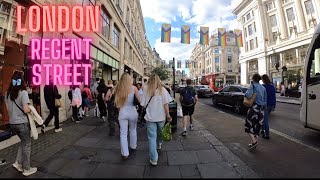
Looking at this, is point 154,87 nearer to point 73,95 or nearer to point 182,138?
point 182,138

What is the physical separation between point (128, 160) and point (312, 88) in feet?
17.9

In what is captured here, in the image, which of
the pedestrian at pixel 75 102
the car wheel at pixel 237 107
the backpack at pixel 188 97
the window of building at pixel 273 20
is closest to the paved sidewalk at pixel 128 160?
the backpack at pixel 188 97

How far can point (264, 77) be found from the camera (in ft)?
25.7

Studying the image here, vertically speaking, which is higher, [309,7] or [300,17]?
[309,7]

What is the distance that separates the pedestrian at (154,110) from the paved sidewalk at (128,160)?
1.25 feet

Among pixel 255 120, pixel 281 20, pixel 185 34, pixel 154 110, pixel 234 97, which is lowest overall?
pixel 255 120

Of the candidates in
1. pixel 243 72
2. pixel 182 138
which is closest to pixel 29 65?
pixel 182 138

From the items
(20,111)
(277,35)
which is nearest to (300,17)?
(277,35)

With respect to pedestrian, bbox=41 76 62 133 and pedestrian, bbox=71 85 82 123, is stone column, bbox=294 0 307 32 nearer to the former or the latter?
pedestrian, bbox=71 85 82 123

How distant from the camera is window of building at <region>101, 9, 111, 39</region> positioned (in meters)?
18.0

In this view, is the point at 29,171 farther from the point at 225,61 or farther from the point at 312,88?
the point at 225,61

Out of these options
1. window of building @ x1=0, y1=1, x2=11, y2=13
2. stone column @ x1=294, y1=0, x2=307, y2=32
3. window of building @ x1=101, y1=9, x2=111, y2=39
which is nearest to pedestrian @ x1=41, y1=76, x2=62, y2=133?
window of building @ x1=0, y1=1, x2=11, y2=13

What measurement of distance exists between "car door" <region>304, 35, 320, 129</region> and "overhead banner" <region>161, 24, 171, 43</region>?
1830 centimetres

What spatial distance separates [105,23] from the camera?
62.2 ft
